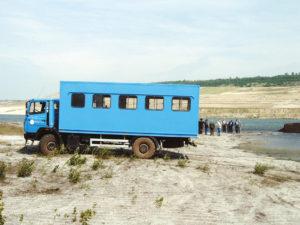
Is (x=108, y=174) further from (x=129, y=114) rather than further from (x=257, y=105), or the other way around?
(x=257, y=105)

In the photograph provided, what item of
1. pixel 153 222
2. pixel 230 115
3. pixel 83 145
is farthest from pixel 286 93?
pixel 153 222

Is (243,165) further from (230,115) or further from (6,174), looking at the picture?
(230,115)

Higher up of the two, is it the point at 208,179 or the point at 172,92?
the point at 172,92

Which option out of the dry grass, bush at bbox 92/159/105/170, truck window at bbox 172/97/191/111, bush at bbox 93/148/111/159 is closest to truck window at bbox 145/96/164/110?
truck window at bbox 172/97/191/111

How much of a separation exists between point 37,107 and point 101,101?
11.2 feet

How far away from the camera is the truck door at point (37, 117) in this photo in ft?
75.8

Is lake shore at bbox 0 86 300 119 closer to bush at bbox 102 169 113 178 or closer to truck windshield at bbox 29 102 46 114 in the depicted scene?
truck windshield at bbox 29 102 46 114

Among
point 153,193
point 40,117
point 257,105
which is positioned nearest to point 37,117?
point 40,117

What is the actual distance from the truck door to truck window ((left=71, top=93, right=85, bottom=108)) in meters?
1.67

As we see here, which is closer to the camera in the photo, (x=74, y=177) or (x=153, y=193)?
(x=153, y=193)

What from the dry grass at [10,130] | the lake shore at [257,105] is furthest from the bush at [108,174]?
the lake shore at [257,105]

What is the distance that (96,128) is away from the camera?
887 inches

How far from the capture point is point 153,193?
15195 millimetres

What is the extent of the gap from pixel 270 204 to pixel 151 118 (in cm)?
913
